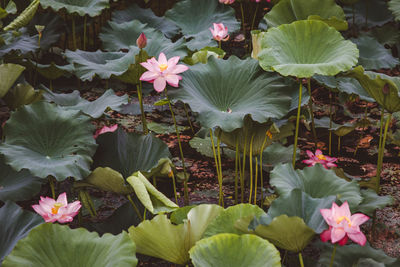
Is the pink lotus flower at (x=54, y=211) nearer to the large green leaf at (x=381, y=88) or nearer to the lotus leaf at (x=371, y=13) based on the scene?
the large green leaf at (x=381, y=88)

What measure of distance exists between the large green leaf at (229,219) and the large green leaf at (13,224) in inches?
19.3

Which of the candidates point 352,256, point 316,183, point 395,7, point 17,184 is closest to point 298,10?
point 395,7

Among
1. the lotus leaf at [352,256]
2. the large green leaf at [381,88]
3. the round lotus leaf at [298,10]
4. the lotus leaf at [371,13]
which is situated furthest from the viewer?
the lotus leaf at [371,13]

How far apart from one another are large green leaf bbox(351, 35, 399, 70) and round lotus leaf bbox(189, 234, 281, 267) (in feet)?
6.52

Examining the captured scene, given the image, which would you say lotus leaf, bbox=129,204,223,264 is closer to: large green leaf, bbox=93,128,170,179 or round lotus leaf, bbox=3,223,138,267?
round lotus leaf, bbox=3,223,138,267

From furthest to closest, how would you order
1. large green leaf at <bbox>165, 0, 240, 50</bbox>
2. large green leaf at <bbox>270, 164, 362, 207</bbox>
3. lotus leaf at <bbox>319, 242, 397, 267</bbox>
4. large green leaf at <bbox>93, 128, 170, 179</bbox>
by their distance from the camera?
1. large green leaf at <bbox>165, 0, 240, 50</bbox>
2. large green leaf at <bbox>93, 128, 170, 179</bbox>
3. large green leaf at <bbox>270, 164, 362, 207</bbox>
4. lotus leaf at <bbox>319, 242, 397, 267</bbox>

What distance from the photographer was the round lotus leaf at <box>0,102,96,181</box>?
1600mm

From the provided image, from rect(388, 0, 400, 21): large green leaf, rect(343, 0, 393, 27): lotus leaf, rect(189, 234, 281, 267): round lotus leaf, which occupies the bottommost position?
rect(343, 0, 393, 27): lotus leaf

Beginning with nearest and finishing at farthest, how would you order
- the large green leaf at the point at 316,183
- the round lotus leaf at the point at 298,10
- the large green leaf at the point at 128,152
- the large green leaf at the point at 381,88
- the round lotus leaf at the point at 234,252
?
the round lotus leaf at the point at 234,252 < the large green leaf at the point at 316,183 < the large green leaf at the point at 381,88 < the large green leaf at the point at 128,152 < the round lotus leaf at the point at 298,10

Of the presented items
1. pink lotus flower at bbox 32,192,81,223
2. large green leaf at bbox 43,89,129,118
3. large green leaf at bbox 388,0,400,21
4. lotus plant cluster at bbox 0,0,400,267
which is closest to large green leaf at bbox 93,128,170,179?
lotus plant cluster at bbox 0,0,400,267

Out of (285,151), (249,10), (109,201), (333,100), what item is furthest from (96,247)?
(249,10)

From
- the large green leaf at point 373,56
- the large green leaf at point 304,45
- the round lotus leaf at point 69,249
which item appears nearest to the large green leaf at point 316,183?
the large green leaf at point 304,45

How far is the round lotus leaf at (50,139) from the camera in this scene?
1600 mm

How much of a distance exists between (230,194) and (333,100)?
125 cm
